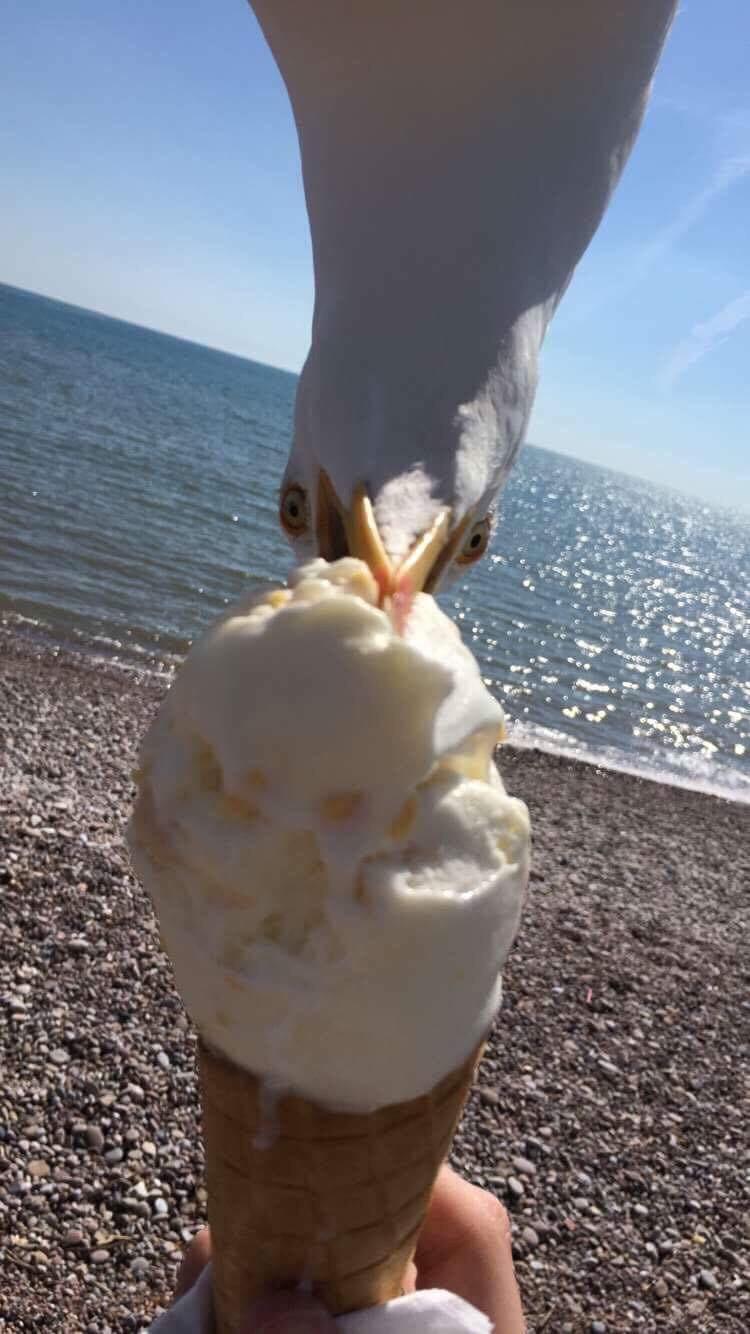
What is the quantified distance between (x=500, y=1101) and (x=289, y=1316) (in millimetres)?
4543

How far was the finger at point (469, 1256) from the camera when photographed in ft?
6.52

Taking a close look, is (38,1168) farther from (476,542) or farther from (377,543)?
(377,543)

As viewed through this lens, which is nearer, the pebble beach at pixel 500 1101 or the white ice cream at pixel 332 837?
the white ice cream at pixel 332 837

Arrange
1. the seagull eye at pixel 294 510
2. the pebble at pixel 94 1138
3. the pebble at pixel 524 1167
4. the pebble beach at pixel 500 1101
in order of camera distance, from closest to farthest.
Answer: the seagull eye at pixel 294 510
the pebble beach at pixel 500 1101
the pebble at pixel 94 1138
the pebble at pixel 524 1167

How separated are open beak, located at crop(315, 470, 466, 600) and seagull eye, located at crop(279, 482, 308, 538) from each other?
10 centimetres

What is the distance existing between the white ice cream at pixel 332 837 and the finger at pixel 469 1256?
107 centimetres

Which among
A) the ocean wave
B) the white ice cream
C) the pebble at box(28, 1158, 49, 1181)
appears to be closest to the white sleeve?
the white ice cream

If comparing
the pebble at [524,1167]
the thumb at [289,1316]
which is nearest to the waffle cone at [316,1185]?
the thumb at [289,1316]

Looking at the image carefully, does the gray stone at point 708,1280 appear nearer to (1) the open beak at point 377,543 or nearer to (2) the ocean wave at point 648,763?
(1) the open beak at point 377,543

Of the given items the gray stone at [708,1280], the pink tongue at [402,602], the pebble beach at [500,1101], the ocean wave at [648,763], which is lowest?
the ocean wave at [648,763]

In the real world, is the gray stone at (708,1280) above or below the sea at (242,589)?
above

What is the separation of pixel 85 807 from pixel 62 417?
28995 mm

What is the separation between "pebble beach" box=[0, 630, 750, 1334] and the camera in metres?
4.29

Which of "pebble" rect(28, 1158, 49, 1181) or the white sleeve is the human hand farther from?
"pebble" rect(28, 1158, 49, 1181)
